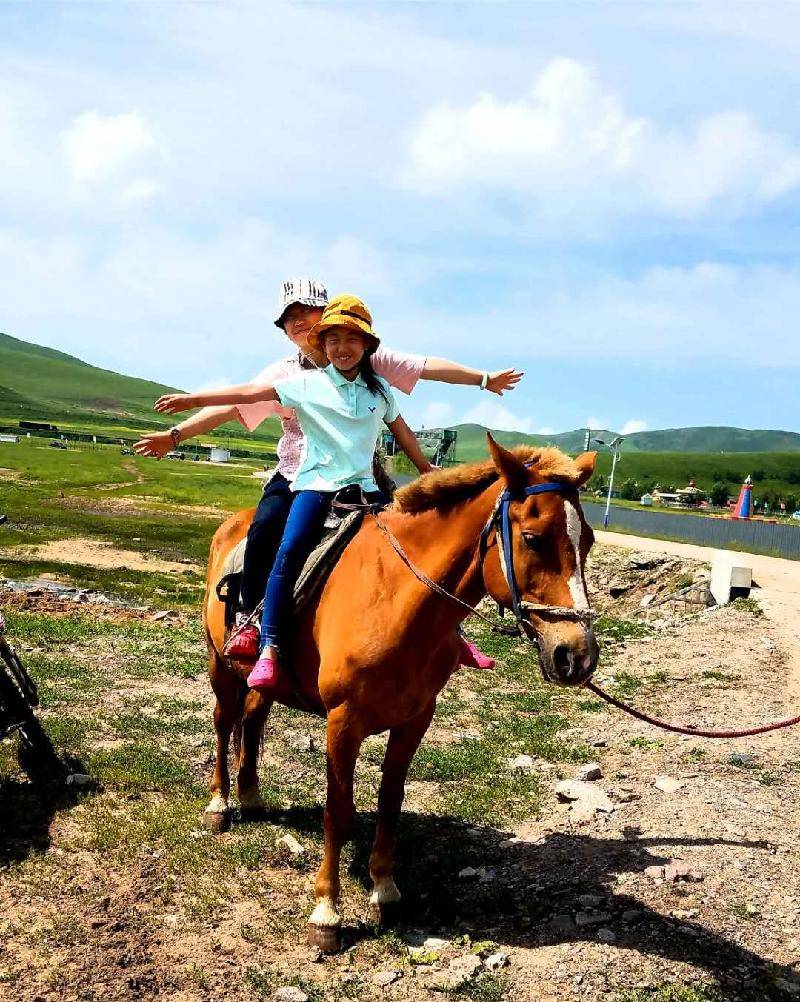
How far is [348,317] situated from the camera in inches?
208

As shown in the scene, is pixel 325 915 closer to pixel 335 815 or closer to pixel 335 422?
pixel 335 815

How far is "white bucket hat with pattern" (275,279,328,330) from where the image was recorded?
609 centimetres

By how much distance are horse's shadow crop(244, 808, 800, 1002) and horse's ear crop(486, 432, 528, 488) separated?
3019 mm

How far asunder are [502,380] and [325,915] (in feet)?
12.8

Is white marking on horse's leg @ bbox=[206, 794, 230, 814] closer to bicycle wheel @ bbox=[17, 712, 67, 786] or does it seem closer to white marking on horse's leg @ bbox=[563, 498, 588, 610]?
bicycle wheel @ bbox=[17, 712, 67, 786]

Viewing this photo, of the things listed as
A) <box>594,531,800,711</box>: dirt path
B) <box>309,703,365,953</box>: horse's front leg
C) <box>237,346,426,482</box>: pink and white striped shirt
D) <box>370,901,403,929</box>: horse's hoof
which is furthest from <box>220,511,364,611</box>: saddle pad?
<box>594,531,800,711</box>: dirt path

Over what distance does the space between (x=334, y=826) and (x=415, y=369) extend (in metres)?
3.25

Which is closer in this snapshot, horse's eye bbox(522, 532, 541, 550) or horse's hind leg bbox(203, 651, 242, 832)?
horse's eye bbox(522, 532, 541, 550)

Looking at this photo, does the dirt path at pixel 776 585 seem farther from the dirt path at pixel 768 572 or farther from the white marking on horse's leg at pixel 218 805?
the white marking on horse's leg at pixel 218 805

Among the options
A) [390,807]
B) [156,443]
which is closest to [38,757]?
[156,443]

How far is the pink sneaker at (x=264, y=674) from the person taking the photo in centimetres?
534

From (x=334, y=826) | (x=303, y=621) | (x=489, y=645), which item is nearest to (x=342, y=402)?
(x=303, y=621)

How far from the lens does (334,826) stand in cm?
526

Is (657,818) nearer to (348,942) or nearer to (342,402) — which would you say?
(348,942)
